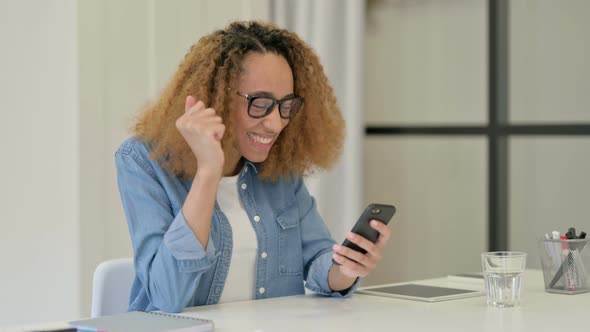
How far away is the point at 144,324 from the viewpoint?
5.31 ft

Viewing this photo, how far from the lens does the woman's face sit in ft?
7.07

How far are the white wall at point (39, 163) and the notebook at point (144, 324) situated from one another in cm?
162

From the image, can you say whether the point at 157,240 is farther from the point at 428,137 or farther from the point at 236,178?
the point at 428,137

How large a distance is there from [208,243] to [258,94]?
1.31 ft

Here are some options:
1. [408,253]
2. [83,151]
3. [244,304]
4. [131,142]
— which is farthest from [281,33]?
[408,253]

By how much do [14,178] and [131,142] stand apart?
1.27 meters

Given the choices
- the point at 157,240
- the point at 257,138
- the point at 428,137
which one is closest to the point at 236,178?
the point at 257,138

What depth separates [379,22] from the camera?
4184 millimetres

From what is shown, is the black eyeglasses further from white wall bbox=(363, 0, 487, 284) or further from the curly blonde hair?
white wall bbox=(363, 0, 487, 284)

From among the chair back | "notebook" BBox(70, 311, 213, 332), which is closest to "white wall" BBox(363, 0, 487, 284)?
the chair back

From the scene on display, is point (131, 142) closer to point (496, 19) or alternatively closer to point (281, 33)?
point (281, 33)

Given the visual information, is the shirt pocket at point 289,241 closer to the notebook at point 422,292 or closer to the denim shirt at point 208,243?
the denim shirt at point 208,243

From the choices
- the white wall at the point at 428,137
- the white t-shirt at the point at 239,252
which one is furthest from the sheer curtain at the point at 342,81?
the white t-shirt at the point at 239,252

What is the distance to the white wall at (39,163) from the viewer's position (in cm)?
320
